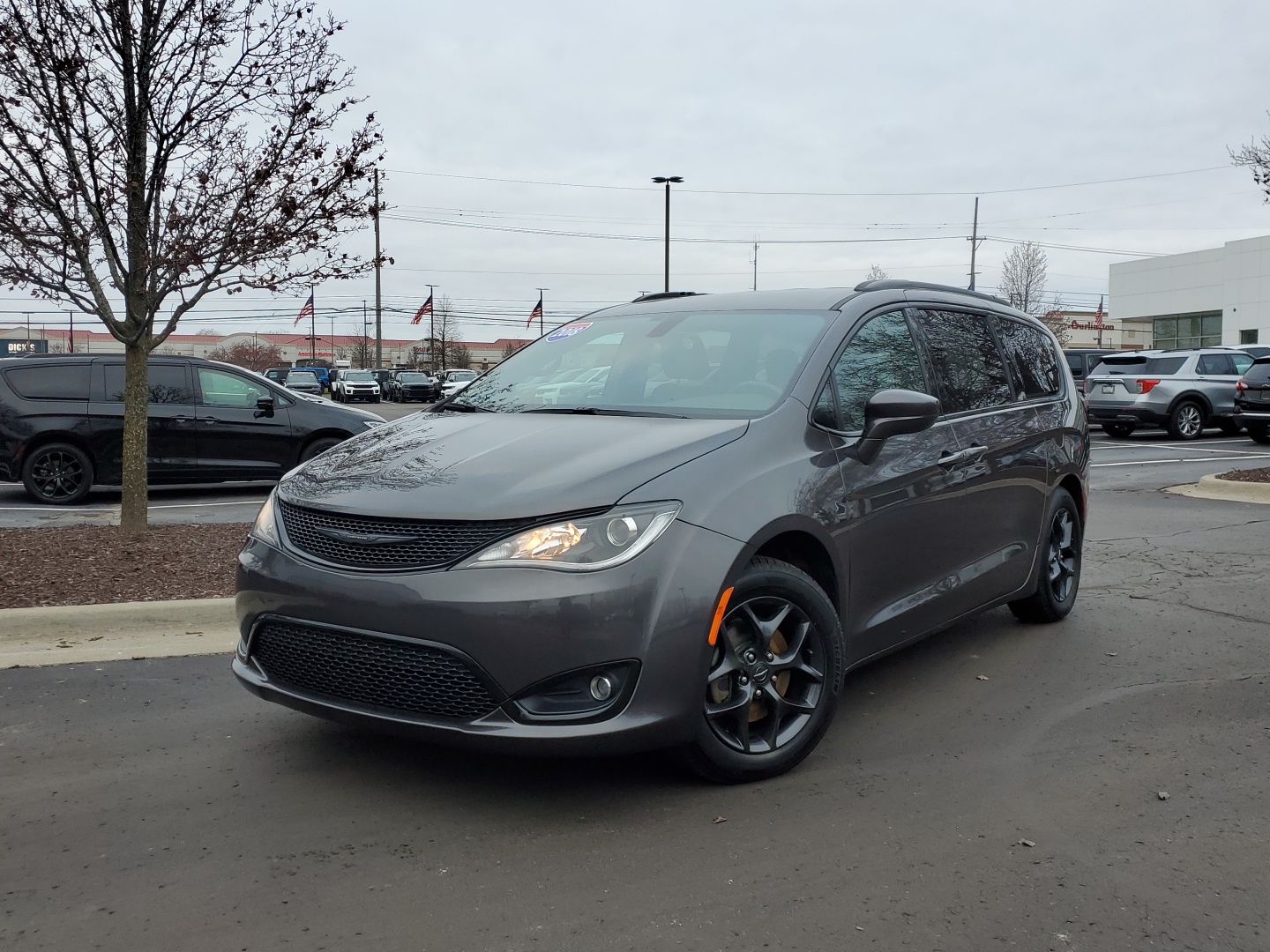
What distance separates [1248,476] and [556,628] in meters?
11.8

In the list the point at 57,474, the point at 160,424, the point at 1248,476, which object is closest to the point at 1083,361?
the point at 1248,476

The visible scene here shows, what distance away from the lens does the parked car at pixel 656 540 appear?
3.32 m

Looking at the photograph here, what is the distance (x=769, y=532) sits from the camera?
3713 mm

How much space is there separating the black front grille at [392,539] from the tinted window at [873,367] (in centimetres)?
147

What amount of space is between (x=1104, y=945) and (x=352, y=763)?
7.99 feet

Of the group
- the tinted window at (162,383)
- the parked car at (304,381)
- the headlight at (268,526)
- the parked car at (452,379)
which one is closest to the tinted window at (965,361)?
the headlight at (268,526)

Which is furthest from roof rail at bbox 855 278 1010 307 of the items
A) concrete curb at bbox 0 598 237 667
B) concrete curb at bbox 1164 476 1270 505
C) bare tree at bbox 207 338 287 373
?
bare tree at bbox 207 338 287 373

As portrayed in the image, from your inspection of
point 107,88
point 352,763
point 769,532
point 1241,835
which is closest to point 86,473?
point 107,88

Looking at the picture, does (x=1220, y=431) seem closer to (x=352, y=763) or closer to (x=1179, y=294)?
(x=352, y=763)

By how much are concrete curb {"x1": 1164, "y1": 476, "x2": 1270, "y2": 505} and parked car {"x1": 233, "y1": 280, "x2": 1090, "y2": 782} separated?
7.91m

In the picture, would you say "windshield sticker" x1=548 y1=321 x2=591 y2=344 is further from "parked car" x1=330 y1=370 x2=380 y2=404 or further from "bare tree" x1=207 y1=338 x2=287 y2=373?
"bare tree" x1=207 y1=338 x2=287 y2=373

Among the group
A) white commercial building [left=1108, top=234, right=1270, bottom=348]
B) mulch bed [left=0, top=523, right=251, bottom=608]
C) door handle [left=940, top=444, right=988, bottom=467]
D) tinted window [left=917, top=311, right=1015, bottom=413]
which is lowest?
mulch bed [left=0, top=523, right=251, bottom=608]

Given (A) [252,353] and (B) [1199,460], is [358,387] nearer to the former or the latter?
(B) [1199,460]

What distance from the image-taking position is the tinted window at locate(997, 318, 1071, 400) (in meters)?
5.81
